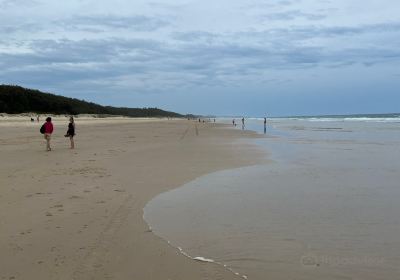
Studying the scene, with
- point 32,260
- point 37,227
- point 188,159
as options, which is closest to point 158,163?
point 188,159

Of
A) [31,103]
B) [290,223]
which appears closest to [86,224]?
[290,223]

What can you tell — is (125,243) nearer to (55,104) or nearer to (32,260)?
(32,260)

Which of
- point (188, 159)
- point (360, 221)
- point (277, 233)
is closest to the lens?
point (277, 233)

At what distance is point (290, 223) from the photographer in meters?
6.97

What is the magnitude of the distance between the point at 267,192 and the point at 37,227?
4.92 m

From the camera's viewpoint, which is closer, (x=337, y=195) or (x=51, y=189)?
(x=337, y=195)

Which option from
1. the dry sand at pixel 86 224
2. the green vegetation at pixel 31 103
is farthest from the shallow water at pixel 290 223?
the green vegetation at pixel 31 103

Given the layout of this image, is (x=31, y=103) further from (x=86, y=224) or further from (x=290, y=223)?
(x=290, y=223)

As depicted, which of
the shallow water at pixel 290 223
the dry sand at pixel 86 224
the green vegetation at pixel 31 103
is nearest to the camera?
the dry sand at pixel 86 224

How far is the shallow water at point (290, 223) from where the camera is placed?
517cm

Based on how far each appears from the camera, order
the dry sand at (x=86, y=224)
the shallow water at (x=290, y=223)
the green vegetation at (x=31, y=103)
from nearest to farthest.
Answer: the dry sand at (x=86, y=224) < the shallow water at (x=290, y=223) < the green vegetation at (x=31, y=103)

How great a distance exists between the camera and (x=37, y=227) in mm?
6633

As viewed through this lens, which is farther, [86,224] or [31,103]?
[31,103]

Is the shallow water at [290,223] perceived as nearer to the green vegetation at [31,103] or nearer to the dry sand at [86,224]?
the dry sand at [86,224]
